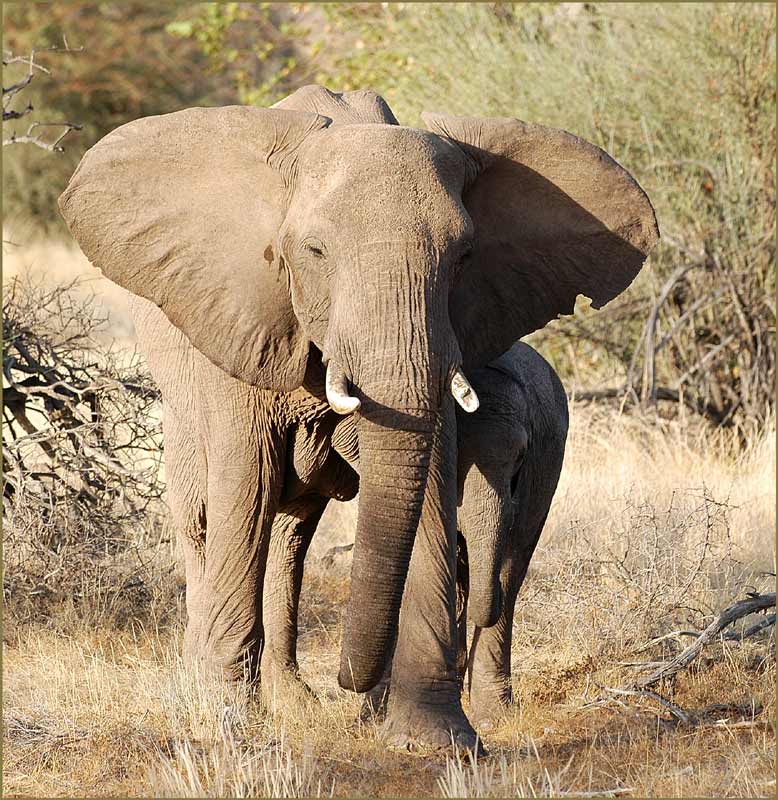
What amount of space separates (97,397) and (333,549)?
161 cm

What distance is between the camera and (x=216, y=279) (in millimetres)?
4461

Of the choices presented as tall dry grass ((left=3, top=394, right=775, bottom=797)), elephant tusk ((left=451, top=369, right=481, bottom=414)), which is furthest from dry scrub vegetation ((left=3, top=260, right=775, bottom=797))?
elephant tusk ((left=451, top=369, right=481, bottom=414))

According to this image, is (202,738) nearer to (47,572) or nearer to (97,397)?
(47,572)

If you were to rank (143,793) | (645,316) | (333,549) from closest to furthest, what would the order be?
(143,793)
(333,549)
(645,316)

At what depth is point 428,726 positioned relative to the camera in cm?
438

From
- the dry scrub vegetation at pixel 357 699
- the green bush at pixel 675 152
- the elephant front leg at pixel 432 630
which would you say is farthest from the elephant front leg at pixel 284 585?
the green bush at pixel 675 152

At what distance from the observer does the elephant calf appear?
16.1 ft

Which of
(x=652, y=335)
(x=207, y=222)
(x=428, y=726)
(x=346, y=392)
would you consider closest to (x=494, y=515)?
(x=428, y=726)

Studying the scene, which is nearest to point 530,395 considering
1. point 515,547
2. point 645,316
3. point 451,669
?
point 515,547

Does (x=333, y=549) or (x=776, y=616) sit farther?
(x=333, y=549)

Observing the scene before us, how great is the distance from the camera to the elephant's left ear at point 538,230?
15.1 ft

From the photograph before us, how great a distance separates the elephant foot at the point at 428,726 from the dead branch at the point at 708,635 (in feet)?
3.58

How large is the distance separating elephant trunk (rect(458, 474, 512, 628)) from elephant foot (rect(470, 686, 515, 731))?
0.49m

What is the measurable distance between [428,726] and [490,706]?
98 cm
